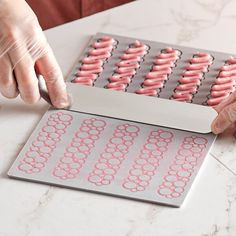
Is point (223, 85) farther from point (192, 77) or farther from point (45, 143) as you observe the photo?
point (45, 143)

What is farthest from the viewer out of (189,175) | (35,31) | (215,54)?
(215,54)

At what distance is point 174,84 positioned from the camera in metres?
1.65

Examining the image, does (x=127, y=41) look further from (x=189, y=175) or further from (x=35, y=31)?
(x=189, y=175)

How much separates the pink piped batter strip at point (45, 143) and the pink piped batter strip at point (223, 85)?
0.27 meters

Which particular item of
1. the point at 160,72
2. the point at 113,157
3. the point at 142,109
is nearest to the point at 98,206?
the point at 113,157

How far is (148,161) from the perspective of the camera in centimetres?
148

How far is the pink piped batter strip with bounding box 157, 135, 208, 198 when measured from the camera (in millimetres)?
1421

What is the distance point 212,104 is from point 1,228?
1.57 feet

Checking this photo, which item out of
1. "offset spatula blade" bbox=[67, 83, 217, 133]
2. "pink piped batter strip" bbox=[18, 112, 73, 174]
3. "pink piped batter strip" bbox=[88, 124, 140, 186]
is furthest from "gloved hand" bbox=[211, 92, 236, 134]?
"pink piped batter strip" bbox=[18, 112, 73, 174]

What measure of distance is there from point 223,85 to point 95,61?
0.84 ft

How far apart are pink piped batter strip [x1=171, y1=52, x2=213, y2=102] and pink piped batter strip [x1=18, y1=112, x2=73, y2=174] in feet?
0.70

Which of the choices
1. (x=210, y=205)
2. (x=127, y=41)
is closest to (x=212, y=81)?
(x=127, y=41)

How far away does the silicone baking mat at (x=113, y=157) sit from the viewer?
1427 millimetres

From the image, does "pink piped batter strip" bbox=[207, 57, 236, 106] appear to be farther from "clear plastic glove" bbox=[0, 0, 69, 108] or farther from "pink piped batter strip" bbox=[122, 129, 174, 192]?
"clear plastic glove" bbox=[0, 0, 69, 108]
